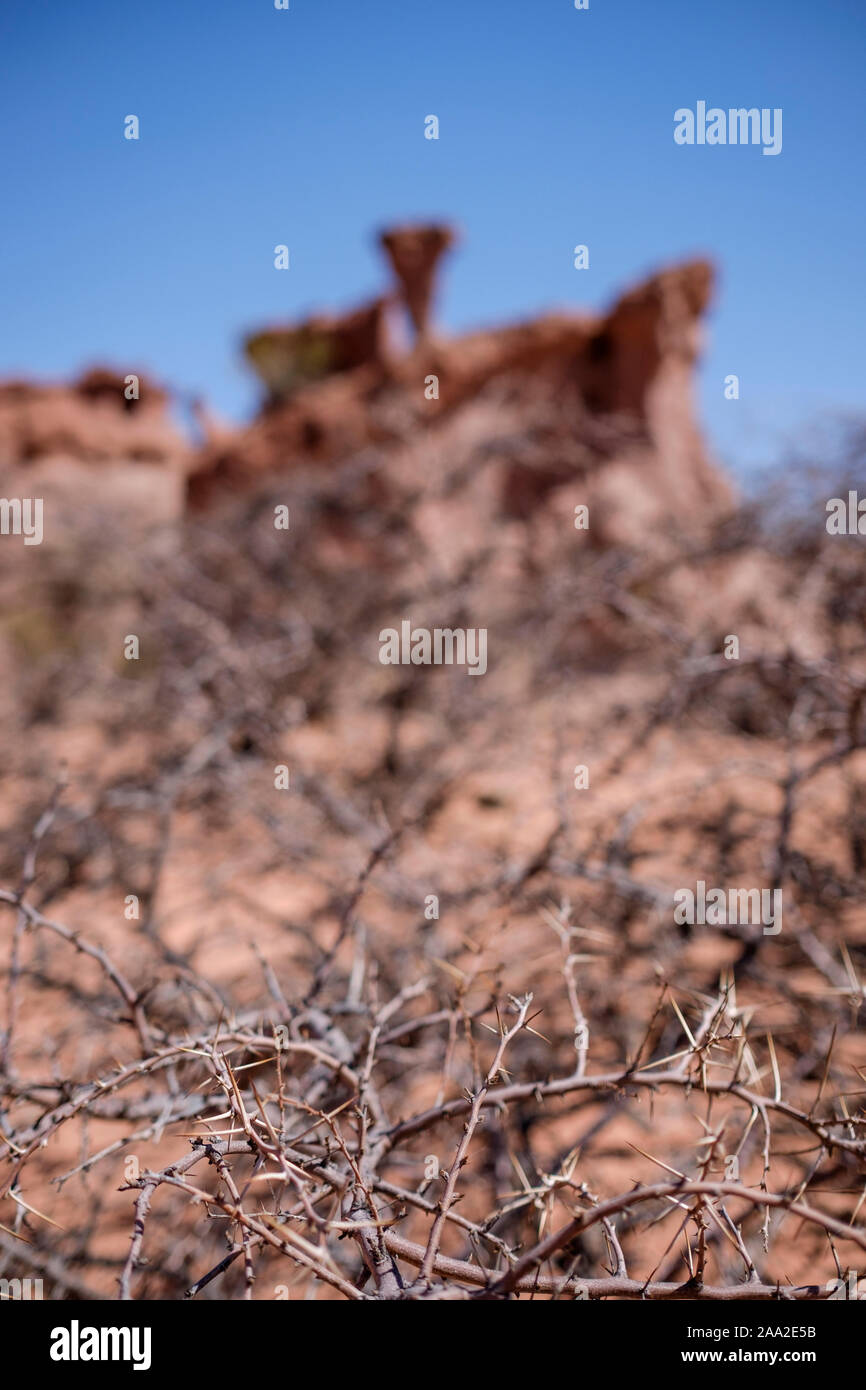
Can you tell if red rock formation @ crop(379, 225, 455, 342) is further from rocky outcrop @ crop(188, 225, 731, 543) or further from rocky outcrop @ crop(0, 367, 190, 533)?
rocky outcrop @ crop(0, 367, 190, 533)

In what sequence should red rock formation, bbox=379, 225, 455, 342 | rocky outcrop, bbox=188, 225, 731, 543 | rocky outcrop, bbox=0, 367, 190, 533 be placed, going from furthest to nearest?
rocky outcrop, bbox=0, 367, 190, 533 < red rock formation, bbox=379, 225, 455, 342 < rocky outcrop, bbox=188, 225, 731, 543

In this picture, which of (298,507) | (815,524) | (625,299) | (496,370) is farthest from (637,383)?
(815,524)

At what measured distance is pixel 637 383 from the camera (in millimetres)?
11719

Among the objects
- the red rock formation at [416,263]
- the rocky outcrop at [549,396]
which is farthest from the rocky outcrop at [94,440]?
the red rock formation at [416,263]

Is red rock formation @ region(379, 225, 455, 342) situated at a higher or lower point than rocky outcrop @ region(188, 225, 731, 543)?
higher

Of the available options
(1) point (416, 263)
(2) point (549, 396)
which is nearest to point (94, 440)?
(1) point (416, 263)

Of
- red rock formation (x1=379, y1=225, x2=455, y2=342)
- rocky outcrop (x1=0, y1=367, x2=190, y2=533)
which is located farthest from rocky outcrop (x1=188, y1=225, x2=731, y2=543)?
rocky outcrop (x1=0, y1=367, x2=190, y2=533)

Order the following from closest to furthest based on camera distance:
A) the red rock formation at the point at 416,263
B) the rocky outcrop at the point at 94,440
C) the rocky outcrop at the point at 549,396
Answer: the rocky outcrop at the point at 549,396 < the red rock formation at the point at 416,263 < the rocky outcrop at the point at 94,440

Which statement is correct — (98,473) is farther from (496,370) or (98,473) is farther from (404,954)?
(404,954)

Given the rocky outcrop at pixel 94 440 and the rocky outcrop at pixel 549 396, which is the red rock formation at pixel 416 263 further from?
the rocky outcrop at pixel 94 440

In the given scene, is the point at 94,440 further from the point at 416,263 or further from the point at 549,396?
the point at 549,396

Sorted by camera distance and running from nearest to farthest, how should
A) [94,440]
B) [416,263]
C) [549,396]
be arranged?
[549,396] → [416,263] → [94,440]

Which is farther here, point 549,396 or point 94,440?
point 94,440
